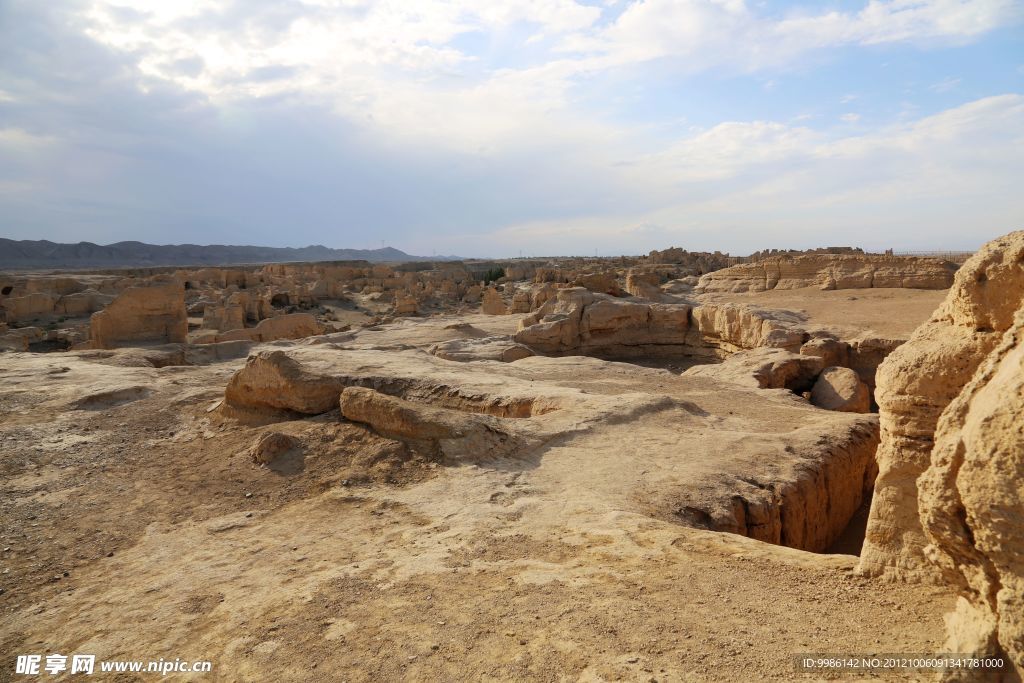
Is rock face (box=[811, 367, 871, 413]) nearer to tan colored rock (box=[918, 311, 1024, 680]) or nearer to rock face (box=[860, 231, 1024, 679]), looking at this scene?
rock face (box=[860, 231, 1024, 679])

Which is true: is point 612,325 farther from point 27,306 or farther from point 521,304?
point 27,306

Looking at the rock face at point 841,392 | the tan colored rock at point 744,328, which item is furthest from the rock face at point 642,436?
the tan colored rock at point 744,328

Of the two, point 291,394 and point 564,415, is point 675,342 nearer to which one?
point 564,415

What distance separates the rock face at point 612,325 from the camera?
1514 cm

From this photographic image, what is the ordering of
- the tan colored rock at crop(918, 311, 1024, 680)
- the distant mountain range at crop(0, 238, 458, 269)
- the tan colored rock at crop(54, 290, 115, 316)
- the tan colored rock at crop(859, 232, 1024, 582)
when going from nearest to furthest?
the tan colored rock at crop(918, 311, 1024, 680) → the tan colored rock at crop(859, 232, 1024, 582) → the tan colored rock at crop(54, 290, 115, 316) → the distant mountain range at crop(0, 238, 458, 269)

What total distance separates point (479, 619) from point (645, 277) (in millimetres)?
16616

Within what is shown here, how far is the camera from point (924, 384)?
327cm

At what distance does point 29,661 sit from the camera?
3.36m

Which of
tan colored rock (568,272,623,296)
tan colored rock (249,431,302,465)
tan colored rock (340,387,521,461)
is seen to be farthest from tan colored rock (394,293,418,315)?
tan colored rock (249,431,302,465)

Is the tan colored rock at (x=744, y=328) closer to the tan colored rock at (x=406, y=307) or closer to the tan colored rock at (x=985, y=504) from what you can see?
the tan colored rock at (x=985, y=504)

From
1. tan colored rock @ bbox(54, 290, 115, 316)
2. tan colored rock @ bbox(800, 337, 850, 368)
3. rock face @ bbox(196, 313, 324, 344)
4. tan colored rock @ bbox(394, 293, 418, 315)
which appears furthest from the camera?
tan colored rock @ bbox(394, 293, 418, 315)

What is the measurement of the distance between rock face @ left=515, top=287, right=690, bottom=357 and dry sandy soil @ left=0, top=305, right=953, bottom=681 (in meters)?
7.35

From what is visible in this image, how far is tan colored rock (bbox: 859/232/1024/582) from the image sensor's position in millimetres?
3012

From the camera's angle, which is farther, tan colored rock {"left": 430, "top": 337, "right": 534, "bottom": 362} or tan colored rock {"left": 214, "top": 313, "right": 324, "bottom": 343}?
tan colored rock {"left": 214, "top": 313, "right": 324, "bottom": 343}
